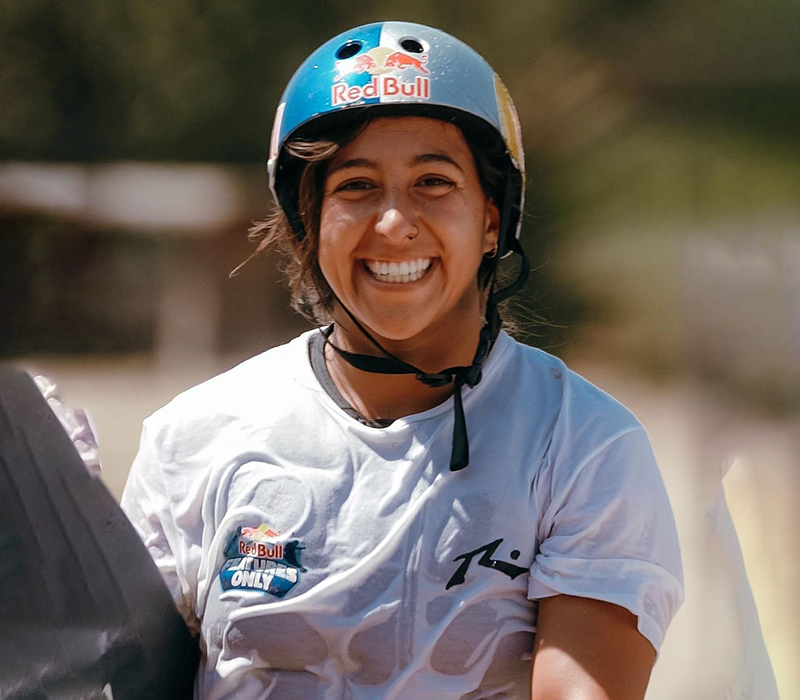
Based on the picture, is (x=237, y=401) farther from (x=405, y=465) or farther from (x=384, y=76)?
(x=384, y=76)

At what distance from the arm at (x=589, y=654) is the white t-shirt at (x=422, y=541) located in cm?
3

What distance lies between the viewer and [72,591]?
6.22 feet

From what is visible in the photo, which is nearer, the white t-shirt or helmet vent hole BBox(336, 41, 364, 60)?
the white t-shirt

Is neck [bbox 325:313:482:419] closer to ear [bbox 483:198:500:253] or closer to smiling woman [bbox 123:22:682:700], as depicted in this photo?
smiling woman [bbox 123:22:682:700]

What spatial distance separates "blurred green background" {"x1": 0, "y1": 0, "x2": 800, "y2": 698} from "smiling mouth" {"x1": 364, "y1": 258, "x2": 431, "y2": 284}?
487 cm

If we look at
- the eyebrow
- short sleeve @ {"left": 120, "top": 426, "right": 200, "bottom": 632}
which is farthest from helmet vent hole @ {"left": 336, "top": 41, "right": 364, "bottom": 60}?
short sleeve @ {"left": 120, "top": 426, "right": 200, "bottom": 632}

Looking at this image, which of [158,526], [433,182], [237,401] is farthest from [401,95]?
[158,526]

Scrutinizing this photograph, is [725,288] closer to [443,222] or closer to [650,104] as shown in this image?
[650,104]

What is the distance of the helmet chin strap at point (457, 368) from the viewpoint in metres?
1.69

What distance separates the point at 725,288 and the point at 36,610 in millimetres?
5042

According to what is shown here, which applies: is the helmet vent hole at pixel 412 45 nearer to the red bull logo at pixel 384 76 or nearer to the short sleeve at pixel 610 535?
the red bull logo at pixel 384 76

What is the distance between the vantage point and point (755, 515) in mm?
2670

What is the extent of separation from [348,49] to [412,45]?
0.11m

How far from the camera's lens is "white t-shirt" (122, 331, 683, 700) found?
1.63m
